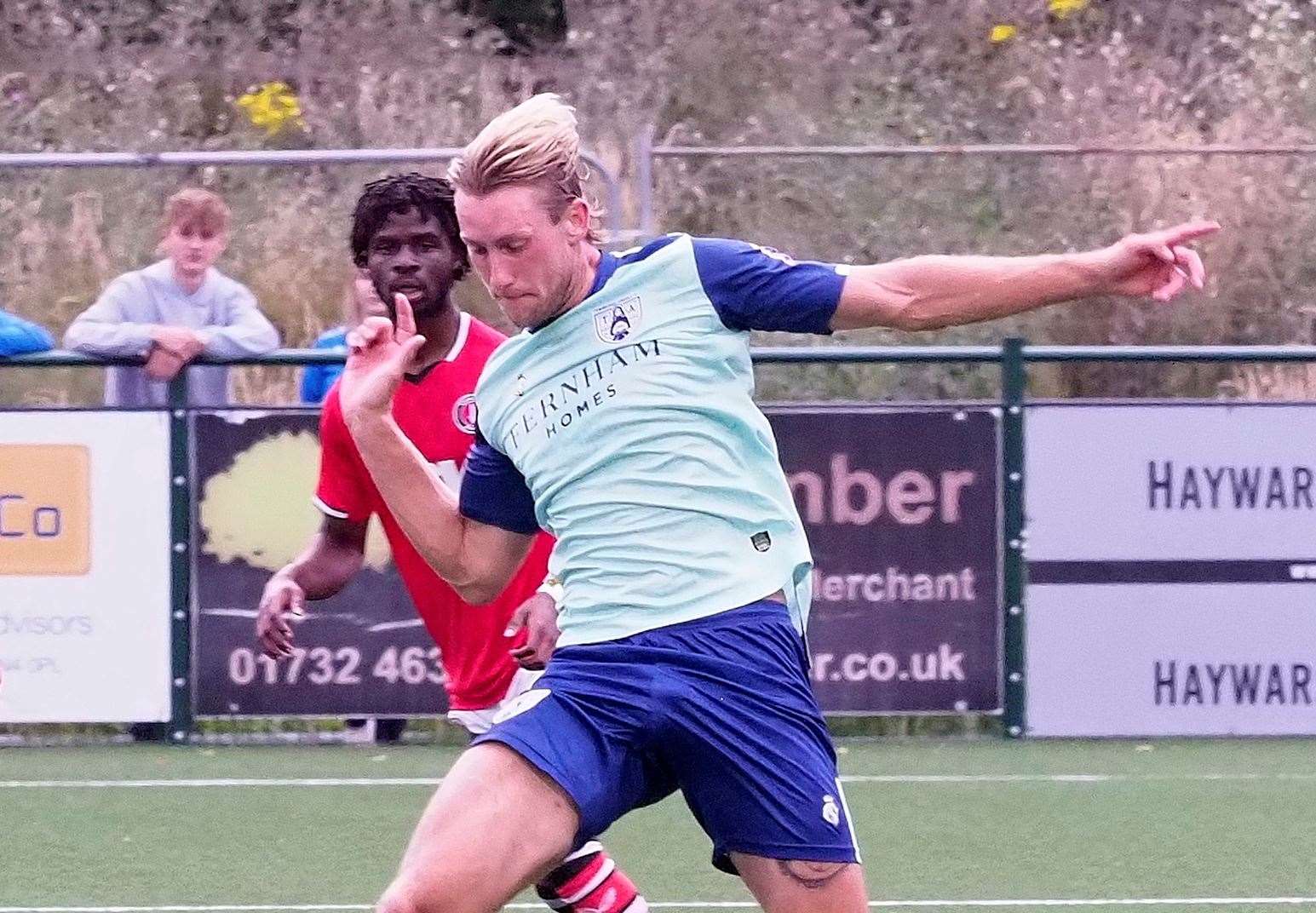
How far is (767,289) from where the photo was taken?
149 inches

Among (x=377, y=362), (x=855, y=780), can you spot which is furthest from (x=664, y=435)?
(x=855, y=780)

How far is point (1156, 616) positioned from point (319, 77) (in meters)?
8.70

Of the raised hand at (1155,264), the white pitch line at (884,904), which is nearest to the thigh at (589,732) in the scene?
the raised hand at (1155,264)

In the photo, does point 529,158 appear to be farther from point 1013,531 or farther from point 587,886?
point 1013,531

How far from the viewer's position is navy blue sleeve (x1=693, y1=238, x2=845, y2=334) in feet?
12.3

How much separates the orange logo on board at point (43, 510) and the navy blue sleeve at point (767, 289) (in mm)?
5318

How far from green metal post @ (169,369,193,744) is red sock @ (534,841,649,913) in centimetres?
446

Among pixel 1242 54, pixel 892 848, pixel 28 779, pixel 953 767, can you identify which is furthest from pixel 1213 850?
pixel 1242 54

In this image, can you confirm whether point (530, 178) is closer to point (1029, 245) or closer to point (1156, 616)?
point (1156, 616)

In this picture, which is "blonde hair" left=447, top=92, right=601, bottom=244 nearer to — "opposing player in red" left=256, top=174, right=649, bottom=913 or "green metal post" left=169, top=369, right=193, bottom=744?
"opposing player in red" left=256, top=174, right=649, bottom=913

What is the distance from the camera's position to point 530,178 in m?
3.70

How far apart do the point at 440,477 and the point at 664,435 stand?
114 cm

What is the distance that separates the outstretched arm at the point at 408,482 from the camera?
389 cm

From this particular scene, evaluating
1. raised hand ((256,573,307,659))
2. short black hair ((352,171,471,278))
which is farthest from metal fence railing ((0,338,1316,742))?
raised hand ((256,573,307,659))
